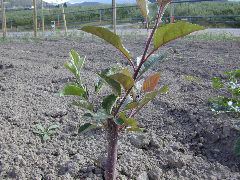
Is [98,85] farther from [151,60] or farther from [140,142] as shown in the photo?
[140,142]

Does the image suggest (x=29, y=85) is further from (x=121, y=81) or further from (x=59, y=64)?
(x=121, y=81)

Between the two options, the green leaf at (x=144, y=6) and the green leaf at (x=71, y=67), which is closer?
the green leaf at (x=144, y=6)

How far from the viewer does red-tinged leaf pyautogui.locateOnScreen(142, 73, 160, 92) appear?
5.01 ft

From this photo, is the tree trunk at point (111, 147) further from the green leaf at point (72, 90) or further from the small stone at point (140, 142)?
the small stone at point (140, 142)

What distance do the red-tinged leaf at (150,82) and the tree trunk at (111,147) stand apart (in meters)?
0.18

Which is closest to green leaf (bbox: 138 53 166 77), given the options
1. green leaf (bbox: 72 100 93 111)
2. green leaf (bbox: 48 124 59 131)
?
green leaf (bbox: 72 100 93 111)

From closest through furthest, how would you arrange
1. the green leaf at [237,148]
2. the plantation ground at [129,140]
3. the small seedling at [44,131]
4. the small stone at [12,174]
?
1. the small stone at [12,174]
2. the plantation ground at [129,140]
3. the green leaf at [237,148]
4. the small seedling at [44,131]

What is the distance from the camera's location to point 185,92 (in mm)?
3518

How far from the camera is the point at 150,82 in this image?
1536 millimetres

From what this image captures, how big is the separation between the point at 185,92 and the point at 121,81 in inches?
84.2

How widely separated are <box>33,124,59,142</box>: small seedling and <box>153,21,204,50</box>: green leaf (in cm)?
112

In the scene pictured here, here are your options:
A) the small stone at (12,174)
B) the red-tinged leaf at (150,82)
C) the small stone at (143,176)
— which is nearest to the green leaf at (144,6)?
the red-tinged leaf at (150,82)

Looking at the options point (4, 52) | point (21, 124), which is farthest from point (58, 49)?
point (21, 124)

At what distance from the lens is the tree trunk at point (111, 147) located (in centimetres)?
156
